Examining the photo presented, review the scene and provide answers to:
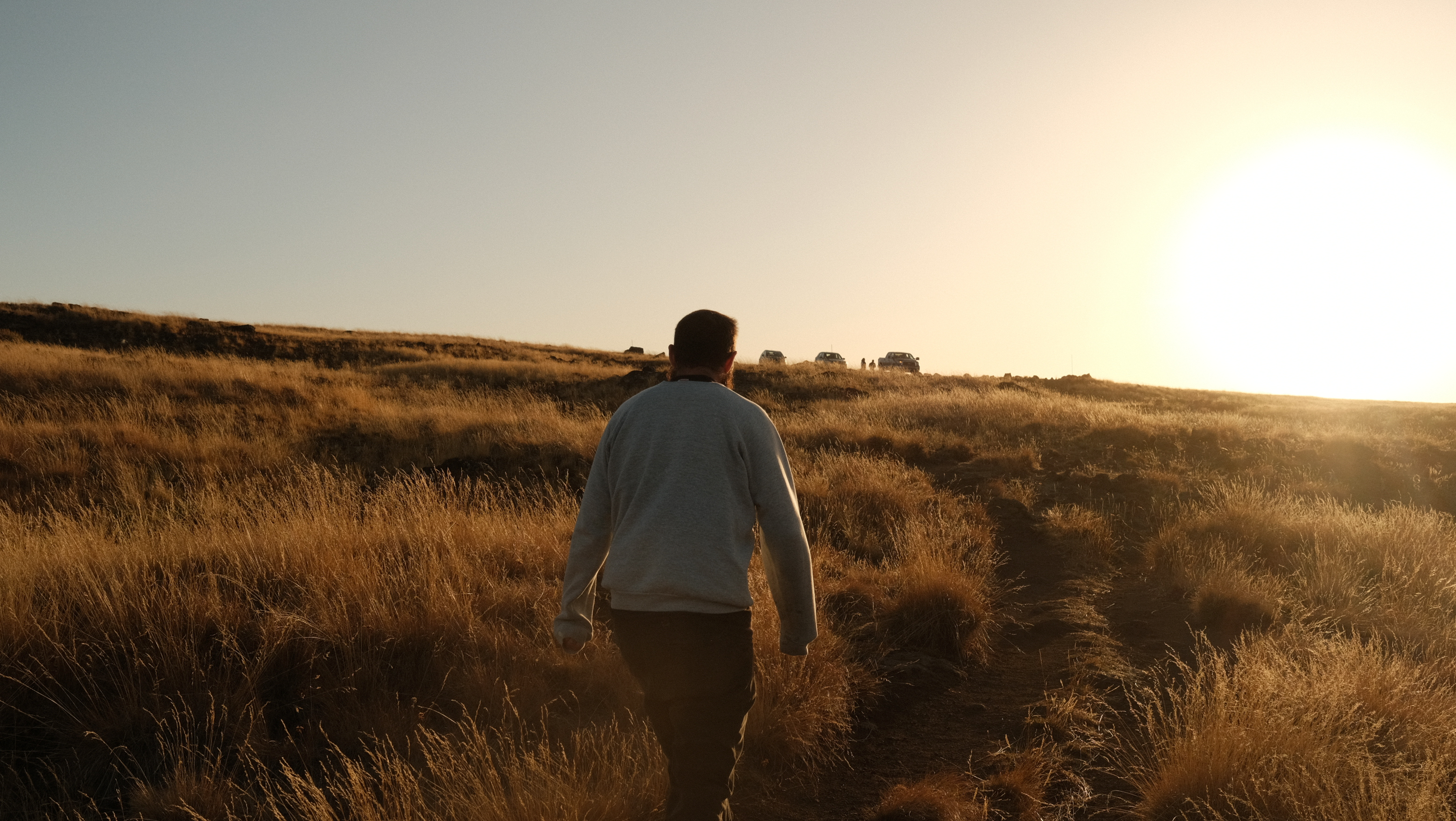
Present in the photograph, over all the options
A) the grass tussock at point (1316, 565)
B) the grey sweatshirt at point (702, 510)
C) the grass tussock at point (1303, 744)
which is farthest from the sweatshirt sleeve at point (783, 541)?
the grass tussock at point (1316, 565)

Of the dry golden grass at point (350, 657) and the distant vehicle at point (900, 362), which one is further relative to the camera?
the distant vehicle at point (900, 362)

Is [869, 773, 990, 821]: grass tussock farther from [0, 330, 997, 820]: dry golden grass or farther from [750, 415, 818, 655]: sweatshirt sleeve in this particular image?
[750, 415, 818, 655]: sweatshirt sleeve

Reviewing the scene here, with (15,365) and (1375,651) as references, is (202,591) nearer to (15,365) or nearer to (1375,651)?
(1375,651)

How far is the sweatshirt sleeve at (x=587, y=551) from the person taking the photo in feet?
9.44

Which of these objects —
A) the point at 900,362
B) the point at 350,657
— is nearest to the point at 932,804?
the point at 350,657

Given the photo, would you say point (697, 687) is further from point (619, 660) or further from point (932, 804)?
point (619, 660)

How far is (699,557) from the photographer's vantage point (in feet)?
8.64

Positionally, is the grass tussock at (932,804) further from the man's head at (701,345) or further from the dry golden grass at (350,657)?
the man's head at (701,345)

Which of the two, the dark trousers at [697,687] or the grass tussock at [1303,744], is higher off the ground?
the dark trousers at [697,687]

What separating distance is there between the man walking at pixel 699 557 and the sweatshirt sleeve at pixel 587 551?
83mm

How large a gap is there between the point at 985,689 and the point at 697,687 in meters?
3.69

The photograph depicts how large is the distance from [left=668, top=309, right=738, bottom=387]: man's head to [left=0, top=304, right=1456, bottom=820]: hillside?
1820 millimetres

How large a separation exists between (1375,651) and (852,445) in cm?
1033

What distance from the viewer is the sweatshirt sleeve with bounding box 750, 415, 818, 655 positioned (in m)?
2.71
